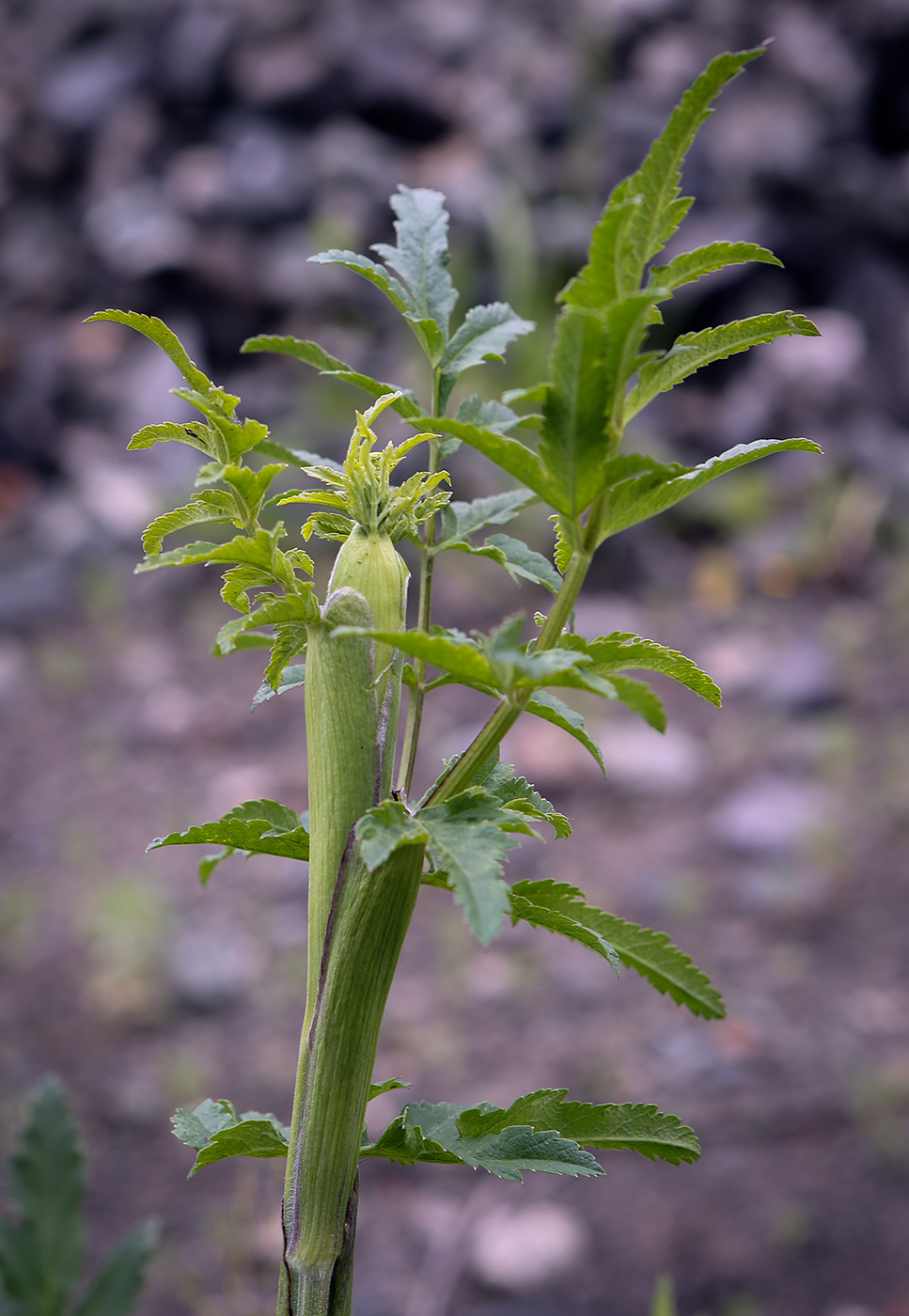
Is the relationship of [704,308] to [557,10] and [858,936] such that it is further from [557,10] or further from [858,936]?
[858,936]

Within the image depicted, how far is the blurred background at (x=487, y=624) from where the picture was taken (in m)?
2.01

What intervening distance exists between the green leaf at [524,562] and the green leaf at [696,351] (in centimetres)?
11

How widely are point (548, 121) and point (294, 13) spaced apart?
124 centimetres

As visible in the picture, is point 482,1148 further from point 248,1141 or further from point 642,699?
point 642,699

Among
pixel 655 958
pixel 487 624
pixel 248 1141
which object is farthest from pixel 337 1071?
pixel 487 624

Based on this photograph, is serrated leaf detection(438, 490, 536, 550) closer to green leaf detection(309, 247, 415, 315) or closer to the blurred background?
green leaf detection(309, 247, 415, 315)

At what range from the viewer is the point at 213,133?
4.81 meters

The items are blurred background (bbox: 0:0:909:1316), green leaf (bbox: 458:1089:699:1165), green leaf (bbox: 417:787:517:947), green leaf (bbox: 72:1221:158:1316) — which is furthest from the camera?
blurred background (bbox: 0:0:909:1316)

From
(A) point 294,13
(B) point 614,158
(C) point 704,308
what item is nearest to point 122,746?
(C) point 704,308

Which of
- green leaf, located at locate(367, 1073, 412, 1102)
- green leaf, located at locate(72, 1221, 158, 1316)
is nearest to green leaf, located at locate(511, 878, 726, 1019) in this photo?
green leaf, located at locate(367, 1073, 412, 1102)

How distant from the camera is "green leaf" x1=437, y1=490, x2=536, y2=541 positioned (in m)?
0.56

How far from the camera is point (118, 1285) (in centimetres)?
65

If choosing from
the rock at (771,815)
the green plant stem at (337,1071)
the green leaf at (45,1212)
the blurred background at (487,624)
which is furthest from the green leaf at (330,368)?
the rock at (771,815)

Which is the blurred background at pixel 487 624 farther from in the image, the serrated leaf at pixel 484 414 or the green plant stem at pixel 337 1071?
the serrated leaf at pixel 484 414
